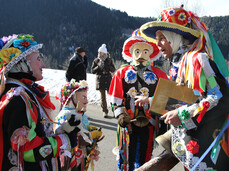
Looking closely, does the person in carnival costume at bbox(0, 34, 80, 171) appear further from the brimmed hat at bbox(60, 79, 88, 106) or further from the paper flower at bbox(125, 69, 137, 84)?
the paper flower at bbox(125, 69, 137, 84)

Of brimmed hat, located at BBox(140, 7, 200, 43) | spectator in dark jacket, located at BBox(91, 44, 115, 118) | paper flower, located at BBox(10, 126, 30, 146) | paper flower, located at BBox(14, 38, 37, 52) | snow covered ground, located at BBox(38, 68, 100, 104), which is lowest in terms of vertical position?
snow covered ground, located at BBox(38, 68, 100, 104)

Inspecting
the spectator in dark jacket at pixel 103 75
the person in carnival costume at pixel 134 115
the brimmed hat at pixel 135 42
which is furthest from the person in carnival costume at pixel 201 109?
the spectator in dark jacket at pixel 103 75

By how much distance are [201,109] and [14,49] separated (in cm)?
160

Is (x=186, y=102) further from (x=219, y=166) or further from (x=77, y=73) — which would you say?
(x=77, y=73)

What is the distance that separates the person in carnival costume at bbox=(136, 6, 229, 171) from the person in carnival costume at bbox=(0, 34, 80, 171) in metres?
0.90

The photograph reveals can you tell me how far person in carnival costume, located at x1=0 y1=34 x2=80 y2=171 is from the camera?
1.53m

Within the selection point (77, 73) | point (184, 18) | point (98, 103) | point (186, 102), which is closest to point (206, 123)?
point (186, 102)

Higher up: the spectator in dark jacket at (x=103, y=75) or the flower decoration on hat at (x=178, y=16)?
the flower decoration on hat at (x=178, y=16)

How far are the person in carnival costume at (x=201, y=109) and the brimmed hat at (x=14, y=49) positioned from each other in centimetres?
120

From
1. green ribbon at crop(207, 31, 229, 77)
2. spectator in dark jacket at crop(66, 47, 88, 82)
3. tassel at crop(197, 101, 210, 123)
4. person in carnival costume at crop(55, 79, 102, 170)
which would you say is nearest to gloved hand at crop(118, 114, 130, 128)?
person in carnival costume at crop(55, 79, 102, 170)

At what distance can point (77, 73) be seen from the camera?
6.14 m

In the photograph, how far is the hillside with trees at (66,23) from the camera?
63.3 meters

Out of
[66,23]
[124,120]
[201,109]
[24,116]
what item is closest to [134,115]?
[124,120]

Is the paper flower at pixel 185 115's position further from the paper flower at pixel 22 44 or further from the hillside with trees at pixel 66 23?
the hillside with trees at pixel 66 23
